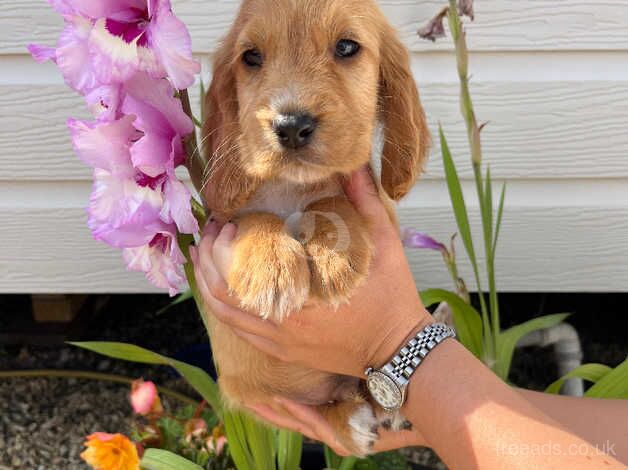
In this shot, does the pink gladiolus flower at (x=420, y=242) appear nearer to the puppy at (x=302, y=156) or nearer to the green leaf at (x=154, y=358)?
the puppy at (x=302, y=156)

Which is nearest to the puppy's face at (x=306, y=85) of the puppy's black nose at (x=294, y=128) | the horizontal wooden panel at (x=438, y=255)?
the puppy's black nose at (x=294, y=128)

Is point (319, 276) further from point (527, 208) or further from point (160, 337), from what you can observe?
point (160, 337)

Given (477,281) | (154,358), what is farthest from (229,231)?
(477,281)

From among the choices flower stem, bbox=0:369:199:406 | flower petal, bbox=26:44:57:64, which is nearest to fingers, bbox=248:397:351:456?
flower petal, bbox=26:44:57:64

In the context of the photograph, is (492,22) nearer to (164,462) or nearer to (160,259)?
(160,259)

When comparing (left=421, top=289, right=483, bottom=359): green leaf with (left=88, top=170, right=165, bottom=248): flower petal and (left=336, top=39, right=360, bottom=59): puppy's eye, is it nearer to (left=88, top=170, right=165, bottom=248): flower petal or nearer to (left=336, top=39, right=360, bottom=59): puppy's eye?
(left=336, top=39, right=360, bottom=59): puppy's eye

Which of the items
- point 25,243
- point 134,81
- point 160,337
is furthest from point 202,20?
point 160,337

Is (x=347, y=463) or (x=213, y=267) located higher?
(x=213, y=267)
